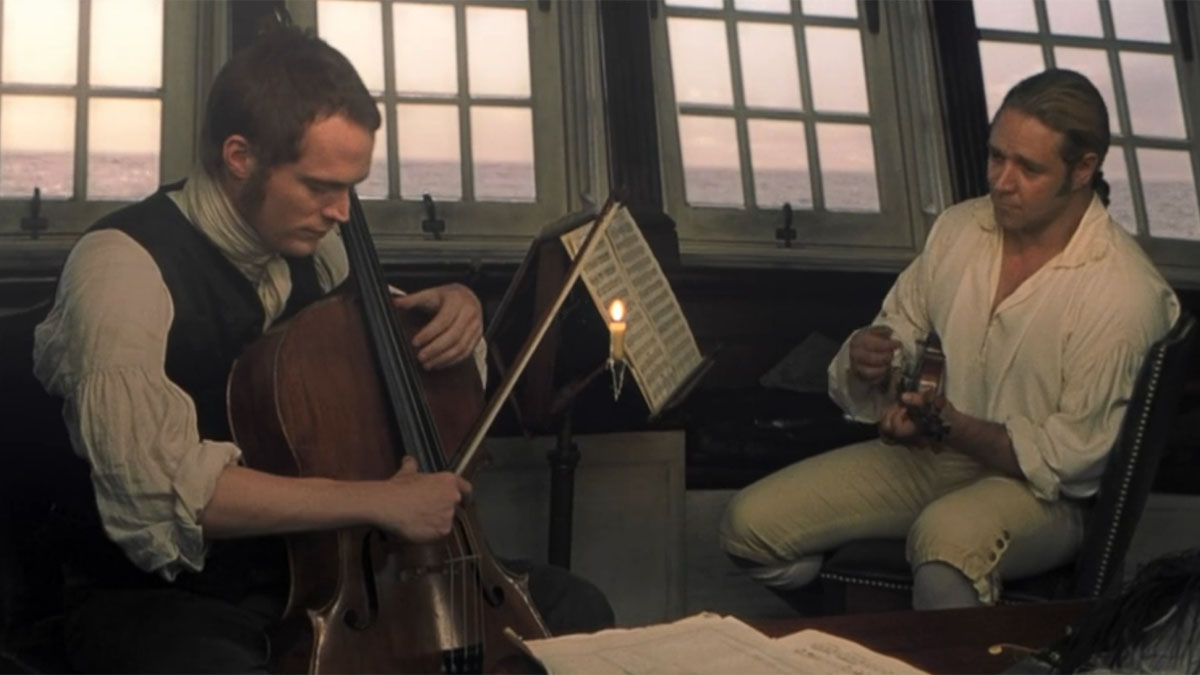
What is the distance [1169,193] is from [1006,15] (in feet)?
1.16

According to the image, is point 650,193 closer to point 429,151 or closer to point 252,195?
point 429,151

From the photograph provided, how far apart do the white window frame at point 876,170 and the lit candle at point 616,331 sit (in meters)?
0.14

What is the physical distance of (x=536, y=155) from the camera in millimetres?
1727

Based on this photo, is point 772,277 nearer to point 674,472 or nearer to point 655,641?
point 674,472

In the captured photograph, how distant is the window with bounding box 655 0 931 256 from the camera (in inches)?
70.3

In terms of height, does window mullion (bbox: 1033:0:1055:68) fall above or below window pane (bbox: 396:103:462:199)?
above

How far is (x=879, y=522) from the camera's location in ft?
6.19

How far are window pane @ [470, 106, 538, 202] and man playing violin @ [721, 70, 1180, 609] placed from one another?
487 mm

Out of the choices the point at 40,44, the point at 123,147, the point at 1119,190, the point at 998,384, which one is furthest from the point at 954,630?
the point at 40,44

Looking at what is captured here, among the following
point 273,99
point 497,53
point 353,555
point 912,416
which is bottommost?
point 353,555

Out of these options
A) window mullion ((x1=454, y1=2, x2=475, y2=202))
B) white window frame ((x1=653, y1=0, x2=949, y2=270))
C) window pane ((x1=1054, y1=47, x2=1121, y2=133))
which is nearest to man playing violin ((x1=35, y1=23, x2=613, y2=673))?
window mullion ((x1=454, y1=2, x2=475, y2=202))

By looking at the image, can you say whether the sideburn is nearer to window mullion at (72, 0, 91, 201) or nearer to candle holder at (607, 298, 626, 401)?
window mullion at (72, 0, 91, 201)

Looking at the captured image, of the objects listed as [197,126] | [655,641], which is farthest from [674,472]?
[197,126]

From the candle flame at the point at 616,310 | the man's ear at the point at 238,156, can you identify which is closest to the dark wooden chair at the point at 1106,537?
the candle flame at the point at 616,310
